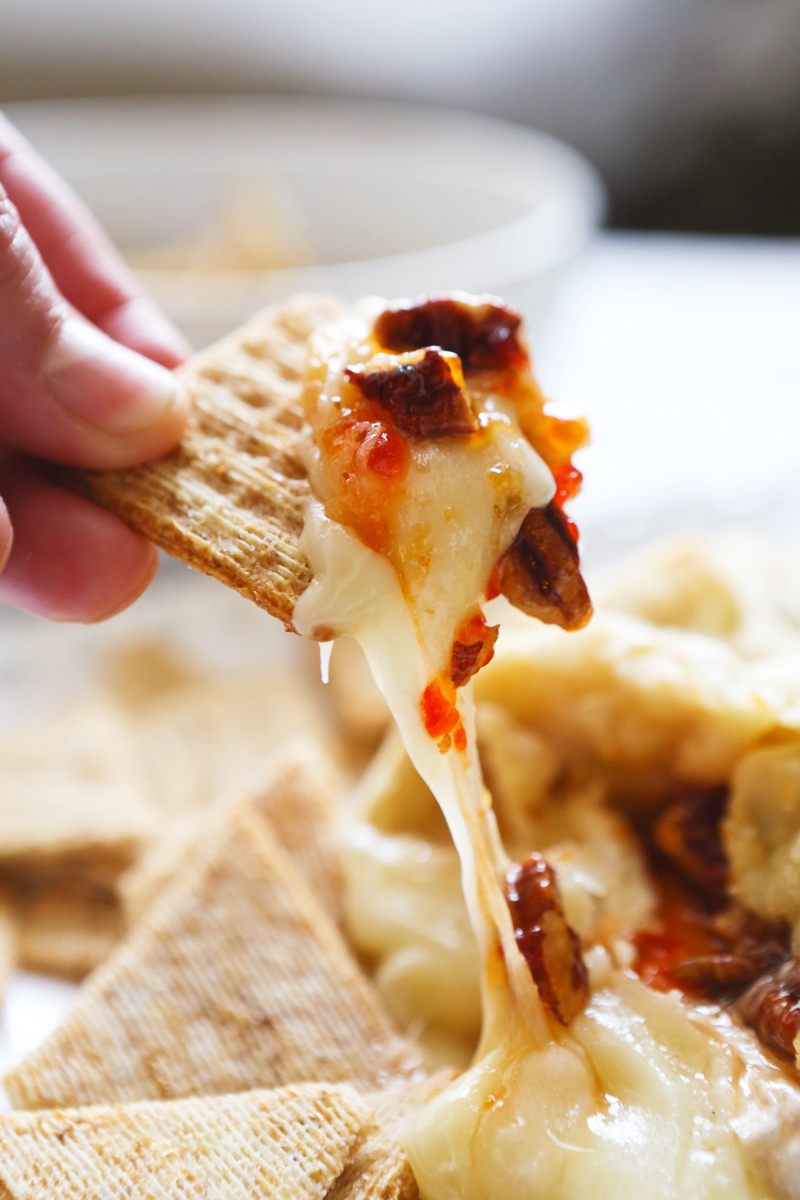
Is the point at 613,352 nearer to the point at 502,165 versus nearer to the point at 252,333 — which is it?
the point at 502,165

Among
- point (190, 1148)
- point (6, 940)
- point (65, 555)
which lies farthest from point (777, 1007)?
point (6, 940)

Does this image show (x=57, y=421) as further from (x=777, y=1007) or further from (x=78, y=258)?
(x=777, y=1007)

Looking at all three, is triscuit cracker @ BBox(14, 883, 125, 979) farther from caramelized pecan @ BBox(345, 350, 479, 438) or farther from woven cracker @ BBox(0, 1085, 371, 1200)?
Answer: caramelized pecan @ BBox(345, 350, 479, 438)

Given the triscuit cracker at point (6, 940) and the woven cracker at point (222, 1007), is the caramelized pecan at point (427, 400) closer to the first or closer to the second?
the woven cracker at point (222, 1007)

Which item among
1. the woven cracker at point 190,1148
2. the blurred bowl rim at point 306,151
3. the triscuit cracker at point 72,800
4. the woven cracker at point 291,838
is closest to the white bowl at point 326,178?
the blurred bowl rim at point 306,151

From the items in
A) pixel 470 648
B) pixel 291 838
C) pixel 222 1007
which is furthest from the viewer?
pixel 291 838

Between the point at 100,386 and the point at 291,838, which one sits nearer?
the point at 100,386

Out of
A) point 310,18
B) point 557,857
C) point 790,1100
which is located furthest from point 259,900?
point 310,18
